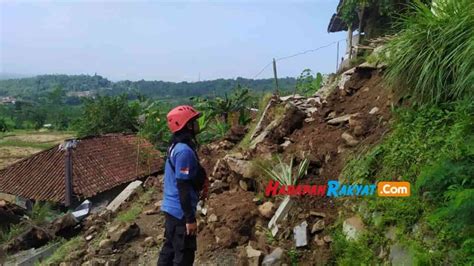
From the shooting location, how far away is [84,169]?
61.6ft

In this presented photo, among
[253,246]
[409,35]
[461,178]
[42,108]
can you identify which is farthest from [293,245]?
[42,108]

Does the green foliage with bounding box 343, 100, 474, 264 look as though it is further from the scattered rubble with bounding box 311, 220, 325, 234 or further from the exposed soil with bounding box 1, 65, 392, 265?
the scattered rubble with bounding box 311, 220, 325, 234

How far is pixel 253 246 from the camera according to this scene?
4387 millimetres

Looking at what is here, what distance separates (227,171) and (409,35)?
3068 mm

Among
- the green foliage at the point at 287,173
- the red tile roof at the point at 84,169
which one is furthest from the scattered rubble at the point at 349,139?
the red tile roof at the point at 84,169

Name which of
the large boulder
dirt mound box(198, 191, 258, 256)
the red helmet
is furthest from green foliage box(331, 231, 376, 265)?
the large boulder

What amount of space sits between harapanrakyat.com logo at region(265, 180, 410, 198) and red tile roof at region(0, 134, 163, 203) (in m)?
11.2

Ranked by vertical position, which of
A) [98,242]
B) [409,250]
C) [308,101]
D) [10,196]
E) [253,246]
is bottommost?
[10,196]

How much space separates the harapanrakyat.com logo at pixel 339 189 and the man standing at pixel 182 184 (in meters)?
1.33

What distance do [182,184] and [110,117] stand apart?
2742 cm

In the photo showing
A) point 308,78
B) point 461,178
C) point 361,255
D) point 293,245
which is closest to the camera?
point 461,178

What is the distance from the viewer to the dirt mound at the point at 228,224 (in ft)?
15.3

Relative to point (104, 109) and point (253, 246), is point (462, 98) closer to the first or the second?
point (253, 246)

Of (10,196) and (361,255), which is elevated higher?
(361,255)
